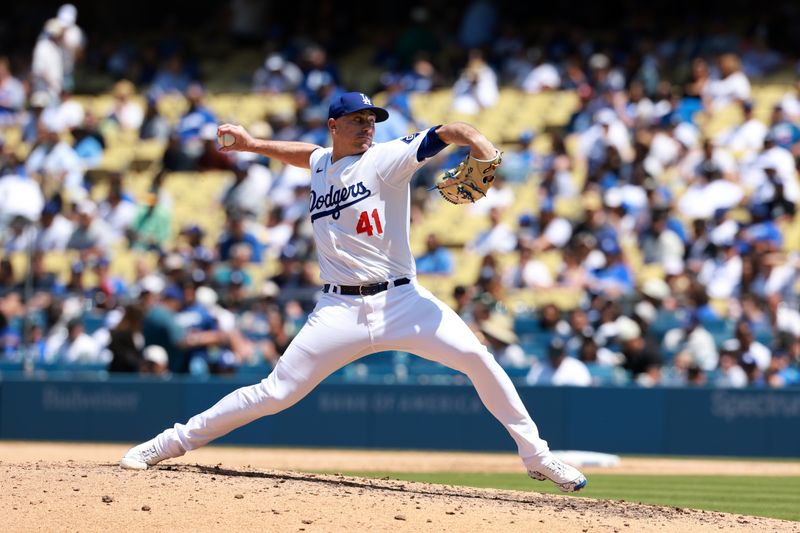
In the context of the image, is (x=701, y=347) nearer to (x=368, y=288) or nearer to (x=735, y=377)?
(x=735, y=377)

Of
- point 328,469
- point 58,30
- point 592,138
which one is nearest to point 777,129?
point 592,138

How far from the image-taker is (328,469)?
438 inches

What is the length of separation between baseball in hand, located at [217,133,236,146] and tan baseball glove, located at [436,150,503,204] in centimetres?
124

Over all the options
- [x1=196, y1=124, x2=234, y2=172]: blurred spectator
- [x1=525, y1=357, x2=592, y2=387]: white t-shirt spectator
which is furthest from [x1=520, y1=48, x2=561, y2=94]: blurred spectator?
[x1=525, y1=357, x2=592, y2=387]: white t-shirt spectator

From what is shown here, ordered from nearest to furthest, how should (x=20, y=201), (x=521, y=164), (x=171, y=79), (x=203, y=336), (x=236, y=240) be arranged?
(x=203, y=336), (x=236, y=240), (x=20, y=201), (x=521, y=164), (x=171, y=79)

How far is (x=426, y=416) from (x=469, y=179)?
7.50 m

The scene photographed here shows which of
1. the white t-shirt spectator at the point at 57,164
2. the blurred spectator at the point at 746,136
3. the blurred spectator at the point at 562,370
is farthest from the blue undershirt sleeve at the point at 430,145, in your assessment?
the white t-shirt spectator at the point at 57,164

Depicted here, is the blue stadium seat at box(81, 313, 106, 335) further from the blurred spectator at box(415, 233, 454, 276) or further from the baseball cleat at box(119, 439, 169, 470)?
the baseball cleat at box(119, 439, 169, 470)

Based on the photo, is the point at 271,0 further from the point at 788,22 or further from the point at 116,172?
the point at 788,22

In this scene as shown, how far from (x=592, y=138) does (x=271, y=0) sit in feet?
27.6

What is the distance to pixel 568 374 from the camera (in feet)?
44.8

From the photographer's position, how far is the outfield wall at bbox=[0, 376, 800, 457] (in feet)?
44.0

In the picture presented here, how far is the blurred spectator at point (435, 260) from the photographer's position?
15.5 m

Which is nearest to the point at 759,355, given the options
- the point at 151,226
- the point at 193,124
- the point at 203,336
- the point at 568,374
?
the point at 568,374
